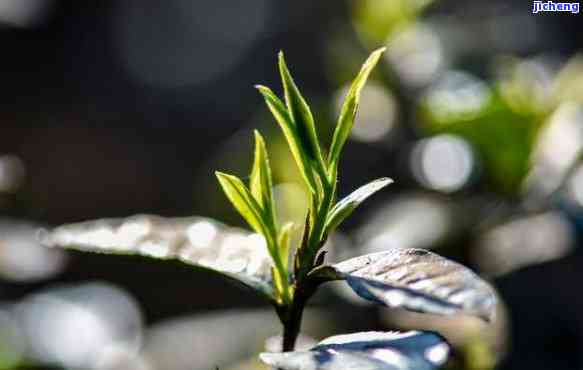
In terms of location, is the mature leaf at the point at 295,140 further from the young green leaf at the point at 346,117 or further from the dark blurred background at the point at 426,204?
the dark blurred background at the point at 426,204

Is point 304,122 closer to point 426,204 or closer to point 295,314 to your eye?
point 295,314

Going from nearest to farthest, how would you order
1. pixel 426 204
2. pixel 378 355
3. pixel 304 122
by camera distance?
1. pixel 378 355
2. pixel 304 122
3. pixel 426 204

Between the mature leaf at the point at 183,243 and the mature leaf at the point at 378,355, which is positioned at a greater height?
the mature leaf at the point at 183,243

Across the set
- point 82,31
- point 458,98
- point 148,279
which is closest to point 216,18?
point 82,31

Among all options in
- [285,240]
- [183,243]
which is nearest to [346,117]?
[285,240]

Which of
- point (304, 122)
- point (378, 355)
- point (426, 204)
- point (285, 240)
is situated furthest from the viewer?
point (426, 204)

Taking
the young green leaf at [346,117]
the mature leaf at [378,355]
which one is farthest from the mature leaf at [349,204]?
the mature leaf at [378,355]

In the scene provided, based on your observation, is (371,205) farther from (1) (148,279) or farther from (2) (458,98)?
(2) (458,98)
